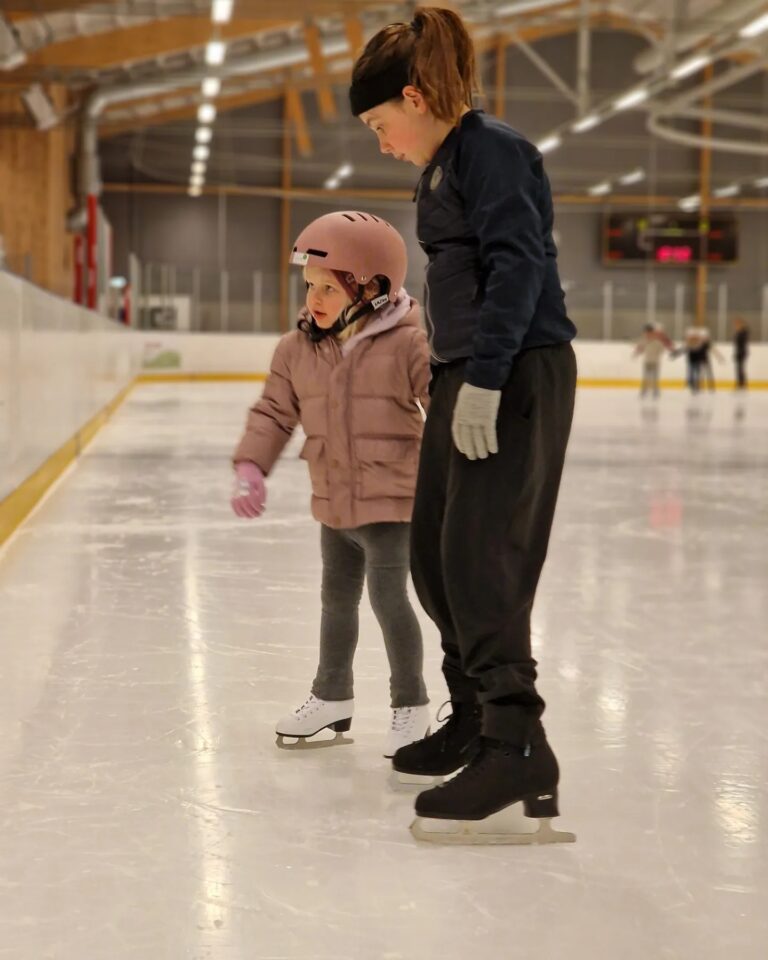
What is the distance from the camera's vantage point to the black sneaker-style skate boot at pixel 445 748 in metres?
2.09

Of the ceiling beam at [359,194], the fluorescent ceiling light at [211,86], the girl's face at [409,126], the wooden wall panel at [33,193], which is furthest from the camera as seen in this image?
the ceiling beam at [359,194]

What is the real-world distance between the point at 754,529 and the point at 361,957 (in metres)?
4.15

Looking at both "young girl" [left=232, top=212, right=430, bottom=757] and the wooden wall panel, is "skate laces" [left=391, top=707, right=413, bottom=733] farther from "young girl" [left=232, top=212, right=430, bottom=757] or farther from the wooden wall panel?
the wooden wall panel

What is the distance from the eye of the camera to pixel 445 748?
2.10 metres

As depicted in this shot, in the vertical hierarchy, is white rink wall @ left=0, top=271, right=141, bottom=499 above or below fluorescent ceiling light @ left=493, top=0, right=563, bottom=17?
below

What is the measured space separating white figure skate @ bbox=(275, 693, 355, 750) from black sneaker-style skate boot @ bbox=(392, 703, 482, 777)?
0.82 ft

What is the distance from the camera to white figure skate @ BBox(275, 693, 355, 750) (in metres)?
2.34

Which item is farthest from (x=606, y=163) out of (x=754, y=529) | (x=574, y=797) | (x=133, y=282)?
(x=574, y=797)

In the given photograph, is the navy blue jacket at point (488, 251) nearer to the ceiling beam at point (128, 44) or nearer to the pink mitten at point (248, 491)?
the pink mitten at point (248, 491)

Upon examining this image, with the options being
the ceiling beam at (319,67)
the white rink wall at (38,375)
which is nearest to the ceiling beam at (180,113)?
the ceiling beam at (319,67)

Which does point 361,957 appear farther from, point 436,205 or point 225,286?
point 225,286

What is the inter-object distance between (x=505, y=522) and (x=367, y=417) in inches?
15.6

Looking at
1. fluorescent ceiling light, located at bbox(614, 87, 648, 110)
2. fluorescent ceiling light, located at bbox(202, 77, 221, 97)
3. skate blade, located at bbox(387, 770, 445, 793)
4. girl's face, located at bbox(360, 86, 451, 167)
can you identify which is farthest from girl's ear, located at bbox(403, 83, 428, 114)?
fluorescent ceiling light, located at bbox(202, 77, 221, 97)

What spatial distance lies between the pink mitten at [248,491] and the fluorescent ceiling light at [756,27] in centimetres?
1301
